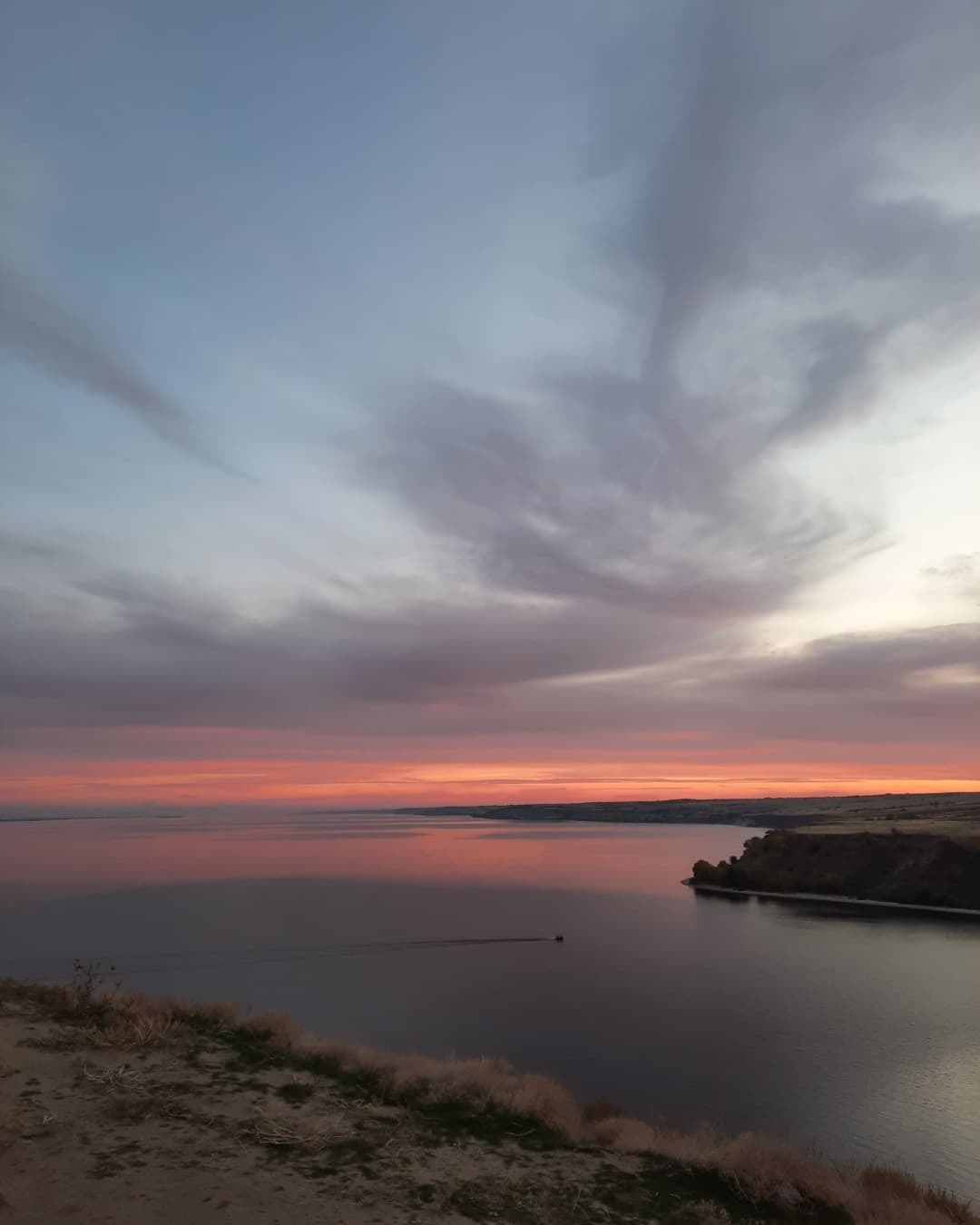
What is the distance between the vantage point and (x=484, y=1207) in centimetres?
1067

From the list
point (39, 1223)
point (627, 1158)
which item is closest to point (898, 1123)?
point (627, 1158)

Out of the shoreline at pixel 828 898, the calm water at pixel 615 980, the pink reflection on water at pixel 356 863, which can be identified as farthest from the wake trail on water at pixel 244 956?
the shoreline at pixel 828 898

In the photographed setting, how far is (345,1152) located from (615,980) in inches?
1083

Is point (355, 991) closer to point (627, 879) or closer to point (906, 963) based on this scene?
point (906, 963)

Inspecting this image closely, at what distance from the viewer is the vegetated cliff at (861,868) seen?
216ft

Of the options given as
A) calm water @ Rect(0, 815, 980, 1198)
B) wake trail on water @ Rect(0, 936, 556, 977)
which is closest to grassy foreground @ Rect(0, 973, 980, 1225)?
calm water @ Rect(0, 815, 980, 1198)

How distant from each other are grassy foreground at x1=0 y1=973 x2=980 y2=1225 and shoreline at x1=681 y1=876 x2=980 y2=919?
187 ft

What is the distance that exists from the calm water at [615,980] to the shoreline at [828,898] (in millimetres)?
4006

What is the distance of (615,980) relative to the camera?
36.9m

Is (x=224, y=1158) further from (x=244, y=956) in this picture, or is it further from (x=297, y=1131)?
(x=244, y=956)

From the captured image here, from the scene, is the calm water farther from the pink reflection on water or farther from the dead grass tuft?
the dead grass tuft

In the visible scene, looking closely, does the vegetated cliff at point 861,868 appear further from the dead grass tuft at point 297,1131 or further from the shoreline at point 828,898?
the dead grass tuft at point 297,1131

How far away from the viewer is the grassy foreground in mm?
10352

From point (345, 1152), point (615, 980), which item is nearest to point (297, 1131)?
point (345, 1152)
